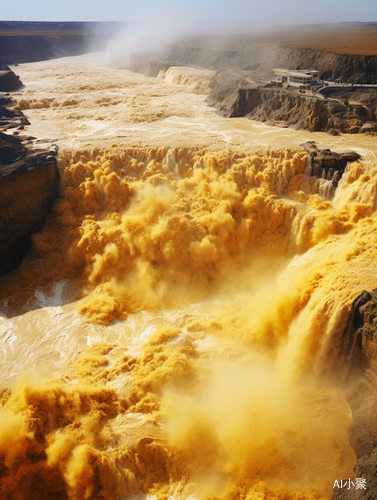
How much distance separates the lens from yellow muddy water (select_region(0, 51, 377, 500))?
11.7 m

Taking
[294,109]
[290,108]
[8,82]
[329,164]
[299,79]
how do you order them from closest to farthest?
[329,164] < [294,109] < [290,108] < [299,79] < [8,82]

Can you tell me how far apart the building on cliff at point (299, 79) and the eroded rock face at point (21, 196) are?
17714 mm

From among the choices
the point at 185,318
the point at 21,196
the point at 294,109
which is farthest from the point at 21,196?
the point at 294,109

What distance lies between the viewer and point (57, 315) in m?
17.8

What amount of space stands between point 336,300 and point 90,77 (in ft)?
153

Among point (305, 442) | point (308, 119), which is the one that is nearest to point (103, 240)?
point (305, 442)

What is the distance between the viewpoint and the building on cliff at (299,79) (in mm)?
27438

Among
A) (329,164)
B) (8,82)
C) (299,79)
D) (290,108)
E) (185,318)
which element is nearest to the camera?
(185,318)

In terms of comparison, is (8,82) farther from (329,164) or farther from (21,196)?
(329,164)

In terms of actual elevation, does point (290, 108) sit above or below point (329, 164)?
above

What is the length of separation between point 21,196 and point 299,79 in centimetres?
2062

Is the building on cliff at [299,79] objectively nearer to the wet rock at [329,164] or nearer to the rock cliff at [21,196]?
the wet rock at [329,164]

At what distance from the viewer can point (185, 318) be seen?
56.0 feet

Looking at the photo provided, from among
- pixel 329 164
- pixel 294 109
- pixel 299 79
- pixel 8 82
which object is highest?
pixel 299 79
